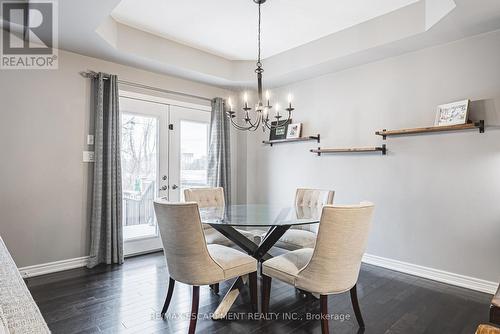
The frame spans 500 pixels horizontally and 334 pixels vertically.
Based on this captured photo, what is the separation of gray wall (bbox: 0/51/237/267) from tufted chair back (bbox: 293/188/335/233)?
258cm

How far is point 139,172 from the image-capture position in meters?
3.87

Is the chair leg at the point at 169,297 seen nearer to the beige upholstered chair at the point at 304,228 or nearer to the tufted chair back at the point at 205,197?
the tufted chair back at the point at 205,197

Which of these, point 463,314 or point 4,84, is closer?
point 463,314

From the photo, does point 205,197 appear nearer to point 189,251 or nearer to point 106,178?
point 106,178

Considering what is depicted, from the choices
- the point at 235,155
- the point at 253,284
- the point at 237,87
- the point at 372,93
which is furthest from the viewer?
the point at 235,155

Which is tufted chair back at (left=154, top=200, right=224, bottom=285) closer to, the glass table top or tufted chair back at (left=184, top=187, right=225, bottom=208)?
the glass table top

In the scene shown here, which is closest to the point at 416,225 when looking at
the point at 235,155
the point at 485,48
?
the point at 485,48

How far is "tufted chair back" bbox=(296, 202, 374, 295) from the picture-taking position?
1776mm

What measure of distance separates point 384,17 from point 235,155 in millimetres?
2963

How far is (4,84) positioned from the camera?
293 centimetres

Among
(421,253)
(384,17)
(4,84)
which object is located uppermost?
(384,17)

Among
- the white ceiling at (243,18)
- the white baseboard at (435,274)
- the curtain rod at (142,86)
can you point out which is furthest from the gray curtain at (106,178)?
the white baseboard at (435,274)

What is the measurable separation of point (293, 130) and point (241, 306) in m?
2.70

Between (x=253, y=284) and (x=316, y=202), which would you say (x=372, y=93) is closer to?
(x=316, y=202)
